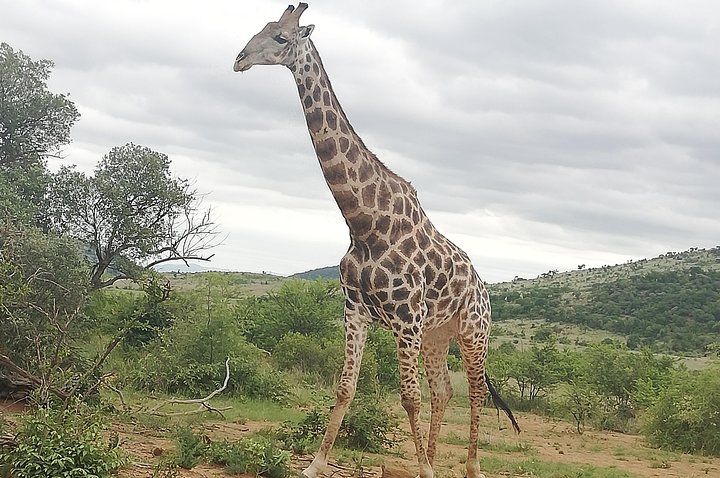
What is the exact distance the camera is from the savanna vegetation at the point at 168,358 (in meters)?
6.80

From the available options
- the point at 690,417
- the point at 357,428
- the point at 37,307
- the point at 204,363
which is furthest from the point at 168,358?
the point at 690,417

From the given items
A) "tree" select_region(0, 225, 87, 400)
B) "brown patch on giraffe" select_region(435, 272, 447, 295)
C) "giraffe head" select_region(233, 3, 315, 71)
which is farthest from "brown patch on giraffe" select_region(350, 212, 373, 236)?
"tree" select_region(0, 225, 87, 400)

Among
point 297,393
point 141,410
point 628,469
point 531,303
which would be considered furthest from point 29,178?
point 531,303

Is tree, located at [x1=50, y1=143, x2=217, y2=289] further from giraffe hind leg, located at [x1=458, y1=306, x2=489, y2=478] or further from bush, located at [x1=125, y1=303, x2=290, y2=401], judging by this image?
giraffe hind leg, located at [x1=458, y1=306, x2=489, y2=478]

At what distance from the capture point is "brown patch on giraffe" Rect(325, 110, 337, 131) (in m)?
6.16

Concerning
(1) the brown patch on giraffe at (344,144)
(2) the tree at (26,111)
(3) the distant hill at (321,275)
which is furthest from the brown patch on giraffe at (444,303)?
(3) the distant hill at (321,275)

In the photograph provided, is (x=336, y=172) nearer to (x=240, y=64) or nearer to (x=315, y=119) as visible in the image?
(x=315, y=119)

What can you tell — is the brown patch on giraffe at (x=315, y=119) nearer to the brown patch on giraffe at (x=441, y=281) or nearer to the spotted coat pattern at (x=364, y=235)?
the spotted coat pattern at (x=364, y=235)

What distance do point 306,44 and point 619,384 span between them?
16211mm

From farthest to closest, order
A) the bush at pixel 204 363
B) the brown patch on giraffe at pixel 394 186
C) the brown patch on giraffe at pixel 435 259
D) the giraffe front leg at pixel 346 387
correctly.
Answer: the bush at pixel 204 363, the brown patch on giraffe at pixel 435 259, the brown patch on giraffe at pixel 394 186, the giraffe front leg at pixel 346 387

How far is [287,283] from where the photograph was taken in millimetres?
21484

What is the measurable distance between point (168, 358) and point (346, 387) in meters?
8.88

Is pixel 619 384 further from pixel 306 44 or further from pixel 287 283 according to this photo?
pixel 306 44

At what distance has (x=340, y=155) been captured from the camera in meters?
6.17
